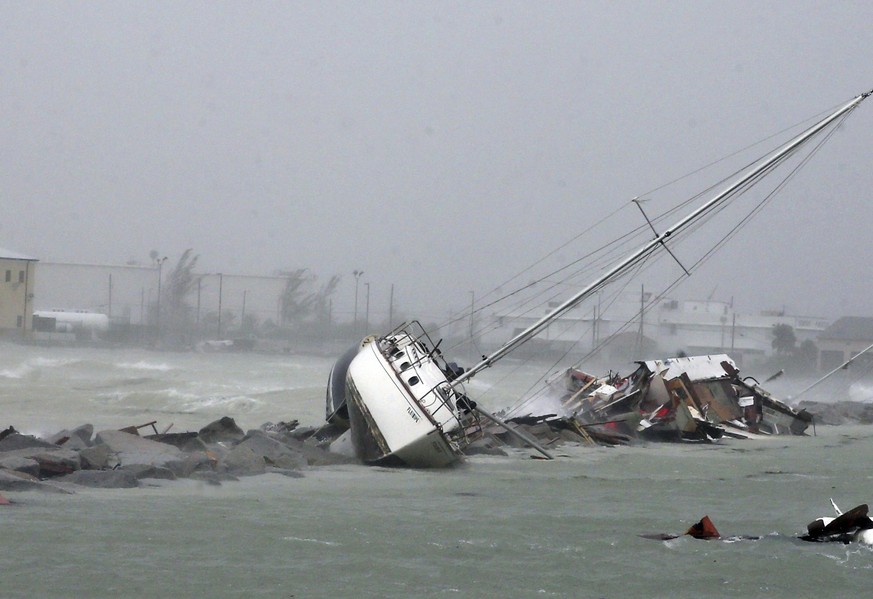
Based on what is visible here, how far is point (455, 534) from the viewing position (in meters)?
14.1

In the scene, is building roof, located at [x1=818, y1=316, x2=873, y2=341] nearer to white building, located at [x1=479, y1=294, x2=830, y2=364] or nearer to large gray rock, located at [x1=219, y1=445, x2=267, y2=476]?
white building, located at [x1=479, y1=294, x2=830, y2=364]

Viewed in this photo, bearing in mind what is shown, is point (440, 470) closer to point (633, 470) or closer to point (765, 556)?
point (633, 470)

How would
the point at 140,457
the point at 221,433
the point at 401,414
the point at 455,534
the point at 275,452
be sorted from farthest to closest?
the point at 221,433 → the point at 275,452 → the point at 401,414 → the point at 140,457 → the point at 455,534

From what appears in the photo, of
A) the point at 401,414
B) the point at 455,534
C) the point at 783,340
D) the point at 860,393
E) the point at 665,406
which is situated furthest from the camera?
the point at 783,340

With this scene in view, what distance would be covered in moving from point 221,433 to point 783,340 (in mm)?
92383

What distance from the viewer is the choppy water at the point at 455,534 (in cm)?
1121

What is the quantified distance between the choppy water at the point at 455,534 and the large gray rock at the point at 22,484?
33cm

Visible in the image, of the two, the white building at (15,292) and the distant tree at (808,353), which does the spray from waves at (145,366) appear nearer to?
the white building at (15,292)

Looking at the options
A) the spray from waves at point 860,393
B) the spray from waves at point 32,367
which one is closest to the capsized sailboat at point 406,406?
the spray from waves at point 32,367

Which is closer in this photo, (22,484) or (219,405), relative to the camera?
(22,484)

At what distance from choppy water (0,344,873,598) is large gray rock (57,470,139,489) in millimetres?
411

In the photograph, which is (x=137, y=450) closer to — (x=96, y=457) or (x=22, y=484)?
(x=96, y=457)

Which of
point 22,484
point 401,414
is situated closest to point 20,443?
point 22,484

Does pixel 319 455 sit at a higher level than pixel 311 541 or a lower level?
lower
